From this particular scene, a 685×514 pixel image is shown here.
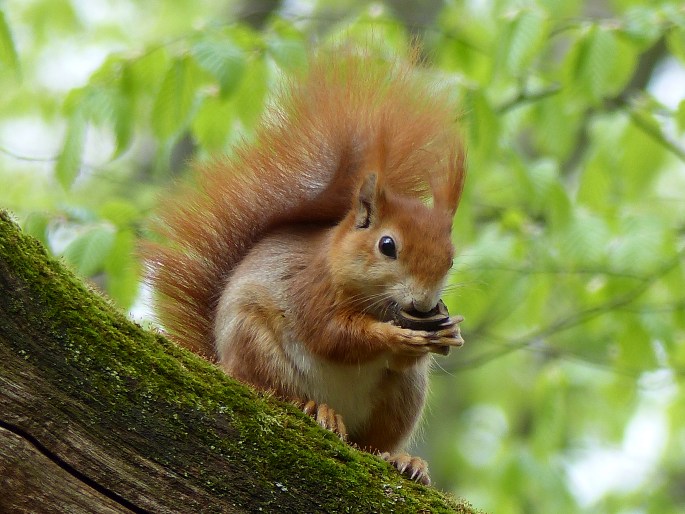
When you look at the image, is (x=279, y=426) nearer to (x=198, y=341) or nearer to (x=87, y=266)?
(x=198, y=341)

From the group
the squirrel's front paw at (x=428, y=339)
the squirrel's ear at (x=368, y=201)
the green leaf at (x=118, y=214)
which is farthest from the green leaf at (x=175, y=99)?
the squirrel's front paw at (x=428, y=339)

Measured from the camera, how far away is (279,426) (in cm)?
199

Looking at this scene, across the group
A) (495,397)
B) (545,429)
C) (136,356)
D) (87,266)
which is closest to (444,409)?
(495,397)

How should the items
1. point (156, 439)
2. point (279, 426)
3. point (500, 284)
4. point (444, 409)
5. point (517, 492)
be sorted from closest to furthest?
point (156, 439) → point (279, 426) → point (500, 284) → point (517, 492) → point (444, 409)

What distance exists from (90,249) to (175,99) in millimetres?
676

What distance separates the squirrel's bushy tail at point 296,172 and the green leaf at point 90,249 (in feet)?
2.35

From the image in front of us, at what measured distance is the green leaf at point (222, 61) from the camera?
10.9ft

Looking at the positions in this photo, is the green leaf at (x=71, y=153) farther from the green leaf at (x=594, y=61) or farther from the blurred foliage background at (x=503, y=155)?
the green leaf at (x=594, y=61)

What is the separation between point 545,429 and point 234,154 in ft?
10.8

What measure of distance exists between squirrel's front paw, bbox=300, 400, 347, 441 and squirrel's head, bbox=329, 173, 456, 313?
12.2 inches

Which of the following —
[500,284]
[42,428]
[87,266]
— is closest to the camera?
[42,428]

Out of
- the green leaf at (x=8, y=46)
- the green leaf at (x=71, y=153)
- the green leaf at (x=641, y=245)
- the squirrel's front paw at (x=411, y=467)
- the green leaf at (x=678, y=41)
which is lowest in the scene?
the squirrel's front paw at (x=411, y=467)

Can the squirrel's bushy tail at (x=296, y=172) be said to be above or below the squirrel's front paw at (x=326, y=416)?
above

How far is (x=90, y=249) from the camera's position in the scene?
339cm
